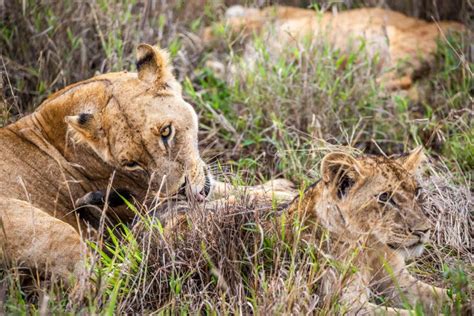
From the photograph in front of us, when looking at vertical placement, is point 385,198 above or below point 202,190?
above

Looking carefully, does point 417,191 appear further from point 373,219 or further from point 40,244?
point 40,244

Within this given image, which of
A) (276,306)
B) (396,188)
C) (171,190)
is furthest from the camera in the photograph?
(171,190)

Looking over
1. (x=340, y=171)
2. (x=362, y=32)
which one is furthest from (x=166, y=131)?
(x=362, y=32)

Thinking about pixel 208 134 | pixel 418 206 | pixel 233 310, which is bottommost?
pixel 208 134

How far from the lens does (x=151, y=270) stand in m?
4.40

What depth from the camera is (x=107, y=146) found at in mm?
4914

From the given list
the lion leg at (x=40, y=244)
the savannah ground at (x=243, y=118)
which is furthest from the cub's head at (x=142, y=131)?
the lion leg at (x=40, y=244)

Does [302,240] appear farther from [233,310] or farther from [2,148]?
[2,148]

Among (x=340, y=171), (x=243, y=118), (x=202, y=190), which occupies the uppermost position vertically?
(x=340, y=171)

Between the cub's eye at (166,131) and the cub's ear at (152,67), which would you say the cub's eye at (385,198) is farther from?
the cub's ear at (152,67)

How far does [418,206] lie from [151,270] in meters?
1.39

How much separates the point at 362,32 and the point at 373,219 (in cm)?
364

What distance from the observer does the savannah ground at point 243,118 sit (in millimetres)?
4367

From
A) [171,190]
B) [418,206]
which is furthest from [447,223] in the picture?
[171,190]
